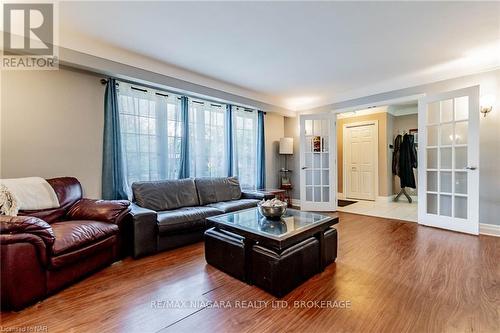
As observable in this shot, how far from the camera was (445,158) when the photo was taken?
3521mm

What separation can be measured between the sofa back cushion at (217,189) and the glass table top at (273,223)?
1184mm

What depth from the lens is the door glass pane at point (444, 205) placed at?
3.46 m

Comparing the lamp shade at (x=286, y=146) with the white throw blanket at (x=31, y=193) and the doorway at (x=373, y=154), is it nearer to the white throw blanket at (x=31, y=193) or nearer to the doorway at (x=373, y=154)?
the doorway at (x=373, y=154)

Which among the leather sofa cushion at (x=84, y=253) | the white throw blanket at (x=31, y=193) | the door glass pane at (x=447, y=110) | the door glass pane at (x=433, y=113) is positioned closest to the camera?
the leather sofa cushion at (x=84, y=253)

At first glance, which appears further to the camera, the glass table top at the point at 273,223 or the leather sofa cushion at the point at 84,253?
the glass table top at the point at 273,223

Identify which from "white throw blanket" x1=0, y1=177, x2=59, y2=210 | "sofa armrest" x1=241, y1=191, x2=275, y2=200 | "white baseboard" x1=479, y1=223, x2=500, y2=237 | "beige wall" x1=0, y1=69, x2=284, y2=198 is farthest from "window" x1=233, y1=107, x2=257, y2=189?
"white baseboard" x1=479, y1=223, x2=500, y2=237

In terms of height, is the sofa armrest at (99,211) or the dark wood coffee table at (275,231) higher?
the sofa armrest at (99,211)

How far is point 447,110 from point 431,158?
2.48 feet

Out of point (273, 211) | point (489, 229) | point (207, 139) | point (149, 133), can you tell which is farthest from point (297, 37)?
point (489, 229)

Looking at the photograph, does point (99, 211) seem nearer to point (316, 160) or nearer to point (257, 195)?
point (257, 195)

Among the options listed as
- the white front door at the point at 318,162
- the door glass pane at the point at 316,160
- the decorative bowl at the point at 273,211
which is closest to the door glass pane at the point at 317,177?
the white front door at the point at 318,162

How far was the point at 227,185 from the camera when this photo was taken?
4.05 m

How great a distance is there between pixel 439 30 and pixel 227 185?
342cm

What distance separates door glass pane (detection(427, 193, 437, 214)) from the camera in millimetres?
3619
